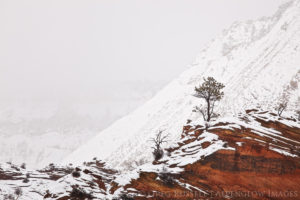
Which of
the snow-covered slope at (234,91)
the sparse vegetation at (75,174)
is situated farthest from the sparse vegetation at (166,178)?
the snow-covered slope at (234,91)

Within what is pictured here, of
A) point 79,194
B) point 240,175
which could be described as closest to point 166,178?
point 240,175

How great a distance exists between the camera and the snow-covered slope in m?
94.7

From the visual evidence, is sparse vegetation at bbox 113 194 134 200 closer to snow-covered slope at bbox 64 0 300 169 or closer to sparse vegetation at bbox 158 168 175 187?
sparse vegetation at bbox 158 168 175 187

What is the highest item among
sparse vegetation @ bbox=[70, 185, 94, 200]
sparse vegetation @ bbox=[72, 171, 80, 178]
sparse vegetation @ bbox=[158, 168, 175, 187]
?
sparse vegetation @ bbox=[158, 168, 175, 187]

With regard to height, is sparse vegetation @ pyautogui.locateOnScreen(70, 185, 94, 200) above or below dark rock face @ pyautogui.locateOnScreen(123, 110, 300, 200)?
below

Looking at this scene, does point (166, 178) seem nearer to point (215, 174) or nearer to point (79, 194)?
point (215, 174)

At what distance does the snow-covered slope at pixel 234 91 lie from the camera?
311 feet

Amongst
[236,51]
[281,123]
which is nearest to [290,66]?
[236,51]

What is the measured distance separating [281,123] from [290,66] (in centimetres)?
8210

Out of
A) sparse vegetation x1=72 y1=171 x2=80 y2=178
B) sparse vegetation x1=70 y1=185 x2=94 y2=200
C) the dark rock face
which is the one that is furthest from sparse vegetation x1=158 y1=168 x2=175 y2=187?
sparse vegetation x1=72 y1=171 x2=80 y2=178

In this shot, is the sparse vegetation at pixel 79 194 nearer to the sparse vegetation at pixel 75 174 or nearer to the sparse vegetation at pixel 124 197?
the sparse vegetation at pixel 124 197

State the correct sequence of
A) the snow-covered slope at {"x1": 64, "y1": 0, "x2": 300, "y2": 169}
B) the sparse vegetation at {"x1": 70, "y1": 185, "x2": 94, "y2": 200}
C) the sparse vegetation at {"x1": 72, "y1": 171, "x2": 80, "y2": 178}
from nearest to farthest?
the sparse vegetation at {"x1": 70, "y1": 185, "x2": 94, "y2": 200} < the sparse vegetation at {"x1": 72, "y1": 171, "x2": 80, "y2": 178} < the snow-covered slope at {"x1": 64, "y1": 0, "x2": 300, "y2": 169}

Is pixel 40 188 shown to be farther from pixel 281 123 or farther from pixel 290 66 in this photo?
pixel 290 66

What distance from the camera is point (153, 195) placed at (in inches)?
704
